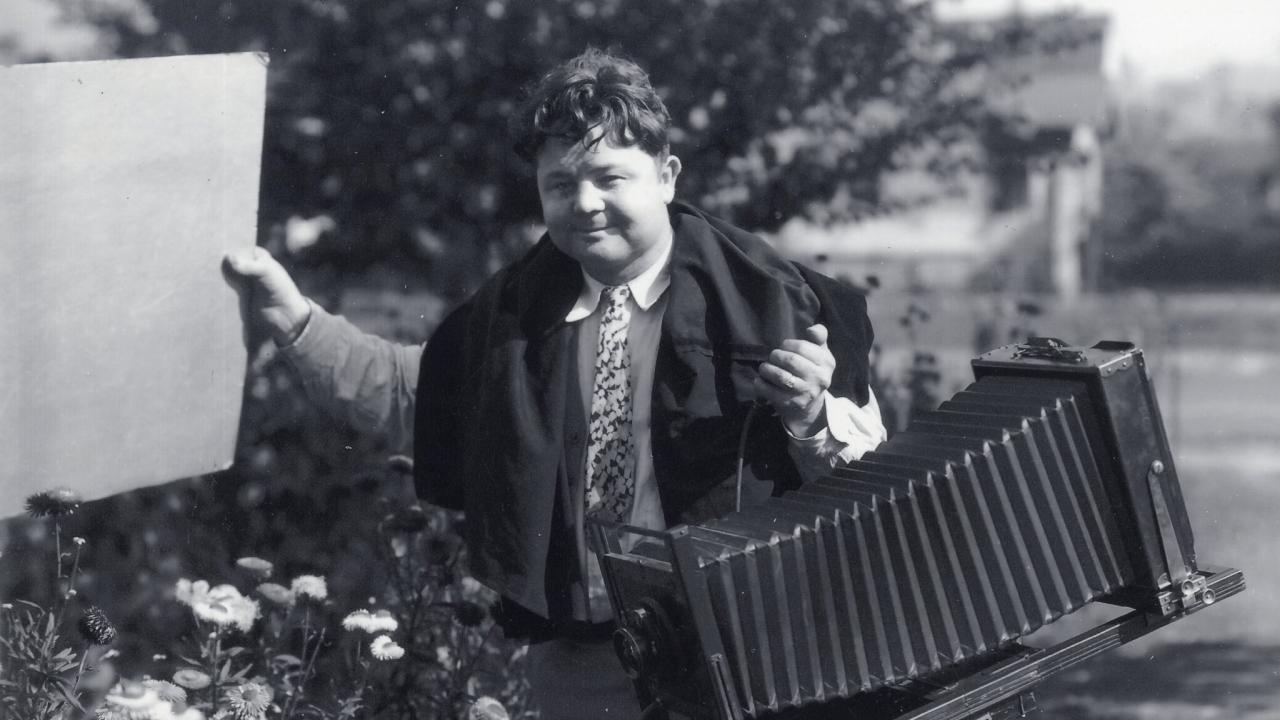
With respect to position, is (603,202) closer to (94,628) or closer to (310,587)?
(310,587)

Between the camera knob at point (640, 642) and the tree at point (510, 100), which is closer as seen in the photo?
the camera knob at point (640, 642)

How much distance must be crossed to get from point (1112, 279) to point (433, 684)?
247 centimetres

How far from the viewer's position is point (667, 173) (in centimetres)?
265

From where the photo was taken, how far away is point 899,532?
7.47 ft

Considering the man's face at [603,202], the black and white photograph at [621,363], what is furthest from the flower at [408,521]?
the man's face at [603,202]

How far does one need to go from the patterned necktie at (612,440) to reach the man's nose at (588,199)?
25 centimetres

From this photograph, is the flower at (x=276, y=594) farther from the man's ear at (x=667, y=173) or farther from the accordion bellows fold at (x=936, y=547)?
the man's ear at (x=667, y=173)

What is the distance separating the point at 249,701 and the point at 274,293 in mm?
814

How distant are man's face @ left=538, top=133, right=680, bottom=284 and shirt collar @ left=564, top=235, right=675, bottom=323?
0.03 metres

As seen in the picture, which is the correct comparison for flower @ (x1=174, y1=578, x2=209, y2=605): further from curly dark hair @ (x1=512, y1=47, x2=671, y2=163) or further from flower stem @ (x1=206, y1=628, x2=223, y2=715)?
curly dark hair @ (x1=512, y1=47, x2=671, y2=163)

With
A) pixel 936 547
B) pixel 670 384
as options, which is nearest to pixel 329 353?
pixel 670 384

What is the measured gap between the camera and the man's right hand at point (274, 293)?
2.85 meters

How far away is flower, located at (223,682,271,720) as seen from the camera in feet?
8.31

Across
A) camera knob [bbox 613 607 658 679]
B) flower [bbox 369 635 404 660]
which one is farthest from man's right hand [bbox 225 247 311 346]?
camera knob [bbox 613 607 658 679]
